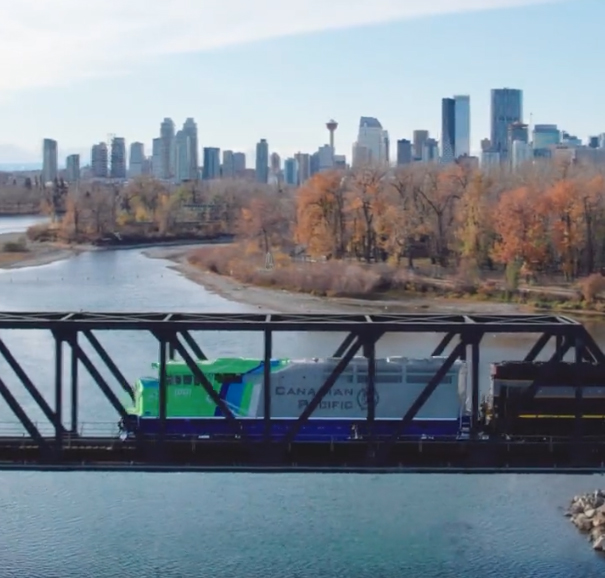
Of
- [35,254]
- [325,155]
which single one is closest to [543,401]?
[35,254]

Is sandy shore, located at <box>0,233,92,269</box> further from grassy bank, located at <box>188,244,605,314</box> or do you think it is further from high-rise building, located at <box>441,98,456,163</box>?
high-rise building, located at <box>441,98,456,163</box>

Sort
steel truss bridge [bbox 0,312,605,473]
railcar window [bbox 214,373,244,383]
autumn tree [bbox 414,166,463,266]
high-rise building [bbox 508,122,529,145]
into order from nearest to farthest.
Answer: steel truss bridge [bbox 0,312,605,473]
railcar window [bbox 214,373,244,383]
autumn tree [bbox 414,166,463,266]
high-rise building [bbox 508,122,529,145]

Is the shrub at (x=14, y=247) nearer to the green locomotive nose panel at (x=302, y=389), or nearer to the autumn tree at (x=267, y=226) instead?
the autumn tree at (x=267, y=226)

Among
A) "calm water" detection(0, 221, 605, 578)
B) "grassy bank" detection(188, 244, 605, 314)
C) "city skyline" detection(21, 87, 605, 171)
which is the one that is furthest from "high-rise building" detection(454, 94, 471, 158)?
"calm water" detection(0, 221, 605, 578)

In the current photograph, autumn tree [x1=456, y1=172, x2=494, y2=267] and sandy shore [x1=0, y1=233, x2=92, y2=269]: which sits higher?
autumn tree [x1=456, y1=172, x2=494, y2=267]

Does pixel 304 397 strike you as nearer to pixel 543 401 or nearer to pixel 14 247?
pixel 543 401
